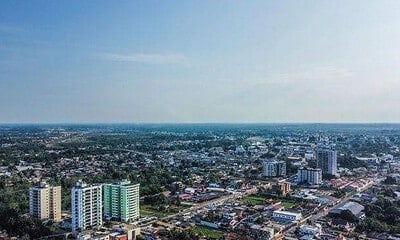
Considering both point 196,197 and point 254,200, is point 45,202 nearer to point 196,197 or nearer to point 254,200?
point 196,197

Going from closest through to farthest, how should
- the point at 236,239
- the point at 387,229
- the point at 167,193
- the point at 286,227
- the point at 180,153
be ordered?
the point at 236,239
the point at 387,229
the point at 286,227
the point at 167,193
the point at 180,153

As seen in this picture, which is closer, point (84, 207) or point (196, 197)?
point (84, 207)

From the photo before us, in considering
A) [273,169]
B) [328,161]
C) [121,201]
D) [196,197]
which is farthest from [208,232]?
[328,161]

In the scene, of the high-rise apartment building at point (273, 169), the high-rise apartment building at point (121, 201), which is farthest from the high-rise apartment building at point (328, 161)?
the high-rise apartment building at point (121, 201)

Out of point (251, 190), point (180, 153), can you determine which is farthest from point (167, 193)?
point (180, 153)

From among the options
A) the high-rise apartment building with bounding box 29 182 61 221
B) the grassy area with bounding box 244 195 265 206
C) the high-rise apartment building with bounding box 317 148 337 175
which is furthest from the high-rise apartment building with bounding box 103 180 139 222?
the high-rise apartment building with bounding box 317 148 337 175

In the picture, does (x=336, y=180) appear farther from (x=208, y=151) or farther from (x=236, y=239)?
(x=208, y=151)

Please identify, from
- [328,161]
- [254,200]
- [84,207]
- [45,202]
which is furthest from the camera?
[328,161]
